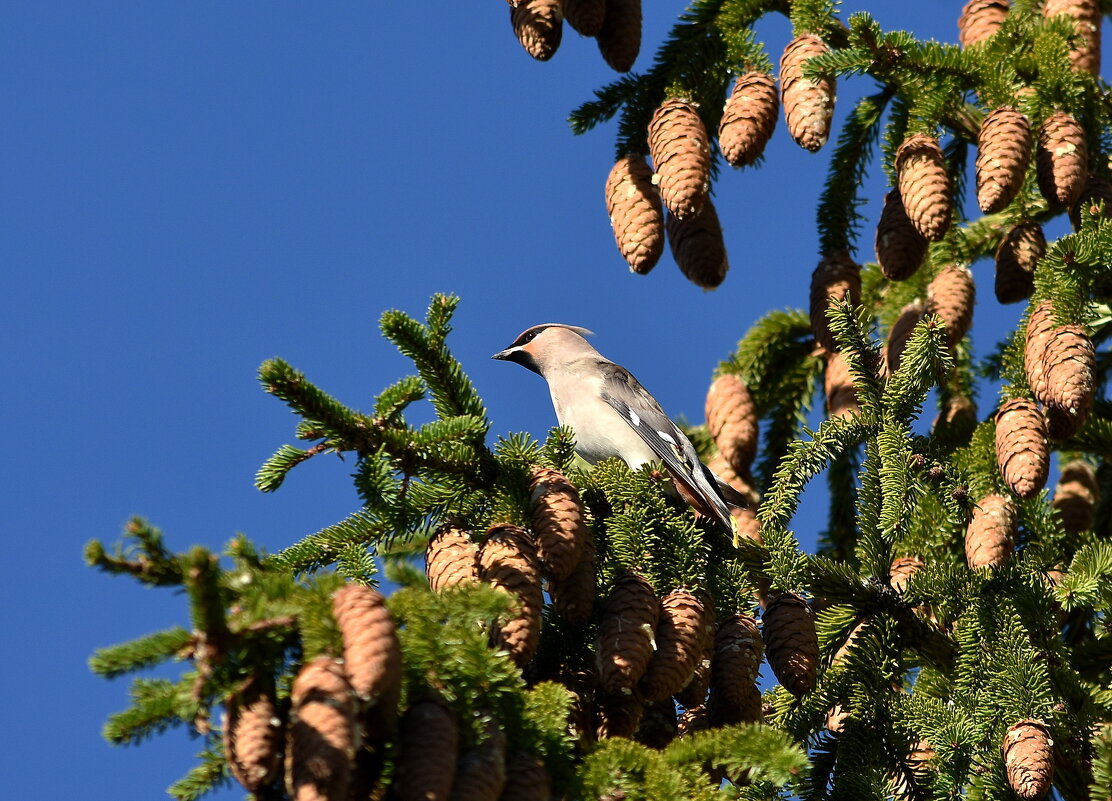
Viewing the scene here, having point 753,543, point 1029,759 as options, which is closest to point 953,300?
point 753,543

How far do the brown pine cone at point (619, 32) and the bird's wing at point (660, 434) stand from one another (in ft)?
4.68

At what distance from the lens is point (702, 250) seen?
434 centimetres

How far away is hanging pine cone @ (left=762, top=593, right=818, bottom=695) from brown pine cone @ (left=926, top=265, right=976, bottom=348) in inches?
73.0

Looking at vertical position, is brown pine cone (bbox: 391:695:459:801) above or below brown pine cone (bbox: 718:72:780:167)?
below

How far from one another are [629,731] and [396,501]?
29.1 inches

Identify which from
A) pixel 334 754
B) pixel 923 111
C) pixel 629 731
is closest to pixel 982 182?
pixel 923 111

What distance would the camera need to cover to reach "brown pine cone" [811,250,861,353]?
178 inches

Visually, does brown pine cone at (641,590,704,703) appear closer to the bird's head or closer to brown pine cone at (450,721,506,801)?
brown pine cone at (450,721,506,801)

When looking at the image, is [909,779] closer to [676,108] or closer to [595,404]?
[676,108]

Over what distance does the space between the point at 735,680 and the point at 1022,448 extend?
122cm

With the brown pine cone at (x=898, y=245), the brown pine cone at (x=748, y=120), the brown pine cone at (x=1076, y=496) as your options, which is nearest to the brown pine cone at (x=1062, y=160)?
the brown pine cone at (x=898, y=245)

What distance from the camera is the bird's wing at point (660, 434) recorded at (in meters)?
4.50

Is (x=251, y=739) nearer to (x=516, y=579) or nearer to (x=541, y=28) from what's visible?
(x=516, y=579)

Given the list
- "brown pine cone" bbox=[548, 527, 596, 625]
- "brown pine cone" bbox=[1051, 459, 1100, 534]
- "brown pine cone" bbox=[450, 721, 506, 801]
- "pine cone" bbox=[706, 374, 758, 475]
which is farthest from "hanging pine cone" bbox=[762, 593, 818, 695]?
"brown pine cone" bbox=[1051, 459, 1100, 534]
